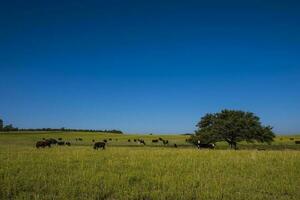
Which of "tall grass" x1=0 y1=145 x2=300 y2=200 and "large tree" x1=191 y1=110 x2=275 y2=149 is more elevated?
"large tree" x1=191 y1=110 x2=275 y2=149

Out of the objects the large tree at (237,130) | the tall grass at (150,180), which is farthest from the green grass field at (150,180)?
the large tree at (237,130)

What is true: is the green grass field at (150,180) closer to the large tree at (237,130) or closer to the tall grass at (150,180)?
the tall grass at (150,180)

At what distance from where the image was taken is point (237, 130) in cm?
5731

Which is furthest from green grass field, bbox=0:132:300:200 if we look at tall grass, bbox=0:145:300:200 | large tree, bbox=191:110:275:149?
large tree, bbox=191:110:275:149

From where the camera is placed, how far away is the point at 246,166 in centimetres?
2028

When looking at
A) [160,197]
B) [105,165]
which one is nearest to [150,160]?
[105,165]

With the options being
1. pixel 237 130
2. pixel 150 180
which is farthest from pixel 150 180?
pixel 237 130

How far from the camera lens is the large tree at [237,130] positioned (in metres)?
56.8

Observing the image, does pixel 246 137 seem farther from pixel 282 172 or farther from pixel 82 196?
pixel 82 196

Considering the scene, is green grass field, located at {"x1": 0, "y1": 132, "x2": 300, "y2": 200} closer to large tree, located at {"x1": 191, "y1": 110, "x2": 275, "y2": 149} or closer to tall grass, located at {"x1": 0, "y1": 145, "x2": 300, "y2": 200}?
tall grass, located at {"x1": 0, "y1": 145, "x2": 300, "y2": 200}

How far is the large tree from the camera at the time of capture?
Result: 56.8 meters

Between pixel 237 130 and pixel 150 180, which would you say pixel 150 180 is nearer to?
pixel 150 180

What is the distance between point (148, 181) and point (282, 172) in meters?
7.18

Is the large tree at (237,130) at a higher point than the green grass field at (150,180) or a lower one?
higher
